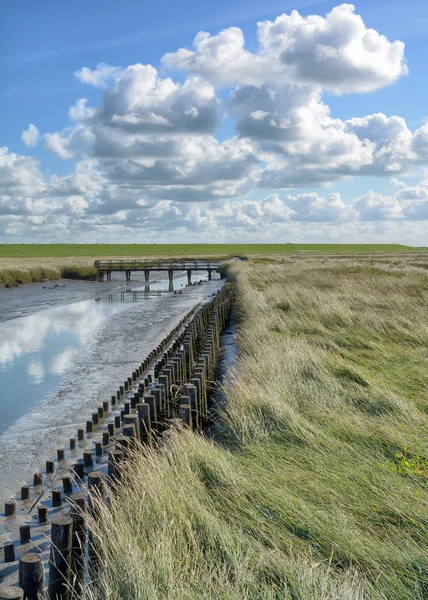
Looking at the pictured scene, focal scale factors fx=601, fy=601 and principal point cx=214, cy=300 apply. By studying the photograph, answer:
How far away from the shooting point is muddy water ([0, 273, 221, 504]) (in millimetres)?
11203

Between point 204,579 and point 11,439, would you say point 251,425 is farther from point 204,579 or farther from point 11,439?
point 11,439

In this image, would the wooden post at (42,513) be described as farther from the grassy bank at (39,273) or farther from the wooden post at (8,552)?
the grassy bank at (39,273)

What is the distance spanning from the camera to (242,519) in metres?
5.55

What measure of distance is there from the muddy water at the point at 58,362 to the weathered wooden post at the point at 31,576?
14.0ft

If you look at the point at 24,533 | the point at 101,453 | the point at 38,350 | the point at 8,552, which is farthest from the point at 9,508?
the point at 38,350

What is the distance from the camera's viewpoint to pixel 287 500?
576cm

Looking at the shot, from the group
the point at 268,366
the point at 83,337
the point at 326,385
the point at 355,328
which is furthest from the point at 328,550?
the point at 83,337

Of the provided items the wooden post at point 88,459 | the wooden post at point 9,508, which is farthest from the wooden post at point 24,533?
the wooden post at point 88,459

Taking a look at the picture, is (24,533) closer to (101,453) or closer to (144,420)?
(144,420)

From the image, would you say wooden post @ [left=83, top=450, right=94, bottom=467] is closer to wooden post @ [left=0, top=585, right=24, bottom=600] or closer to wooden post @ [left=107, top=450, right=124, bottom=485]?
wooden post @ [left=107, top=450, right=124, bottom=485]

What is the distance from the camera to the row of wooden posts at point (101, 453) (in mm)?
5016

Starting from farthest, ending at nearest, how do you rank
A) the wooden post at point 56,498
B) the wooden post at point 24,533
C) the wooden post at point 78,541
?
1. the wooden post at point 56,498
2. the wooden post at point 24,533
3. the wooden post at point 78,541

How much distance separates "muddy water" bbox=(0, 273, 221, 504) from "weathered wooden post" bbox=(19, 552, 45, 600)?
14.0ft

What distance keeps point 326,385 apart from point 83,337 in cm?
1637
